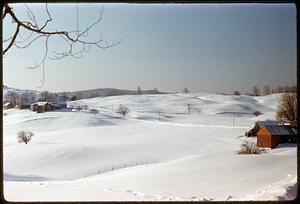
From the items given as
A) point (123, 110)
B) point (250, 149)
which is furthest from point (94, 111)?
point (250, 149)

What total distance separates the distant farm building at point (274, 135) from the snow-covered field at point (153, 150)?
466 millimetres

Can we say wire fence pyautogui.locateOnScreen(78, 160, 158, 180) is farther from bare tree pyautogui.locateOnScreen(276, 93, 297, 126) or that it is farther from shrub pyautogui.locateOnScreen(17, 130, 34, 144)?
shrub pyautogui.locateOnScreen(17, 130, 34, 144)

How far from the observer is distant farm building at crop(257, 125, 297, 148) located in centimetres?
1708

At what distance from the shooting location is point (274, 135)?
1814 centimetres

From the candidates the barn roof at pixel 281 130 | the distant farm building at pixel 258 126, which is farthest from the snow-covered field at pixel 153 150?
the distant farm building at pixel 258 126

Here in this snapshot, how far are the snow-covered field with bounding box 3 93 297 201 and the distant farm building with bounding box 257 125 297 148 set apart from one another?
0.47 meters

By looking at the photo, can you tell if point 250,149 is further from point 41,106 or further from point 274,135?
point 41,106

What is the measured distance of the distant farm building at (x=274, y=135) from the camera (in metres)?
17.1

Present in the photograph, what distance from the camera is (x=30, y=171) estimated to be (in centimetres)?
1795

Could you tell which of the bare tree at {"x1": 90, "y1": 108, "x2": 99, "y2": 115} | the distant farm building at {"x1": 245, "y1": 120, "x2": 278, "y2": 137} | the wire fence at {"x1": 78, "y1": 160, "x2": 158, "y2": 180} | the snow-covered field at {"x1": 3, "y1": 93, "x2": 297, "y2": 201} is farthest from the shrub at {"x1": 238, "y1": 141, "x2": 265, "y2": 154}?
the bare tree at {"x1": 90, "y1": 108, "x2": 99, "y2": 115}

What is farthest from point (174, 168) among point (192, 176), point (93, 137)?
point (93, 137)

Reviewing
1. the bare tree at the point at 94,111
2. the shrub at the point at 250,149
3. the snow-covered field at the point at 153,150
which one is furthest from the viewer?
the bare tree at the point at 94,111

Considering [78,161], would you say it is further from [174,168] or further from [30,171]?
[174,168]

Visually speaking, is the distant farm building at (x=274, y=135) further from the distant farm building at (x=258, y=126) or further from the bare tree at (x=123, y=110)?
the bare tree at (x=123, y=110)
